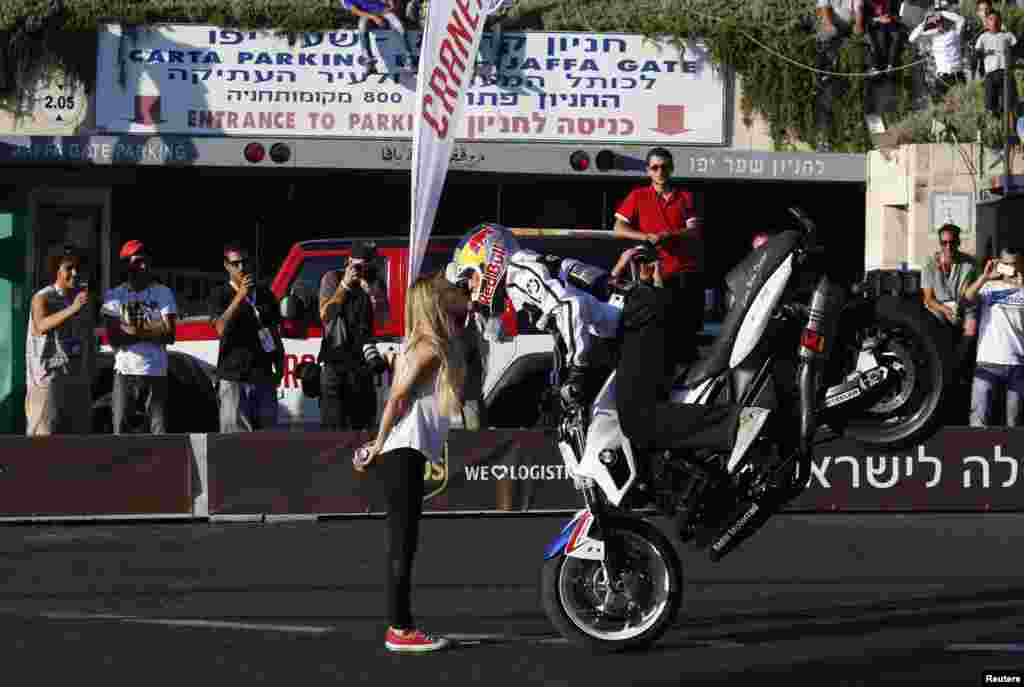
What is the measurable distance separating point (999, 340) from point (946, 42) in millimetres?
5630

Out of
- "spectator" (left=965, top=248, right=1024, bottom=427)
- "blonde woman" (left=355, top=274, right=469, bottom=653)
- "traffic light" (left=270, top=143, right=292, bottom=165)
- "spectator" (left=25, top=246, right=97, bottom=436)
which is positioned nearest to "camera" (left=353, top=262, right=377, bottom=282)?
"spectator" (left=25, top=246, right=97, bottom=436)

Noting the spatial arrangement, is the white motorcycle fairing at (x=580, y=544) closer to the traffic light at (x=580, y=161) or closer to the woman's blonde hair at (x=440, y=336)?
the woman's blonde hair at (x=440, y=336)

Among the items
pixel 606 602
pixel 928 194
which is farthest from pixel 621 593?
pixel 928 194

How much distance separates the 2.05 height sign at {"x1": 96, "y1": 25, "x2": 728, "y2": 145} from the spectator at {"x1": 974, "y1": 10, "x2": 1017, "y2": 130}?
115 inches

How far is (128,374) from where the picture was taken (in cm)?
1470

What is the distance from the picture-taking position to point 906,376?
27.8ft

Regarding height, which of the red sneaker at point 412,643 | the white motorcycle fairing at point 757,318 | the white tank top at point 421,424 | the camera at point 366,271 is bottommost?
the red sneaker at point 412,643

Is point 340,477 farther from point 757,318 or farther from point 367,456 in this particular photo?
point 757,318

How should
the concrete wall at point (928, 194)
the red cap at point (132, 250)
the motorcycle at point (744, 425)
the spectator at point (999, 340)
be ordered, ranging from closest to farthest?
the motorcycle at point (744, 425) < the red cap at point (132, 250) < the spectator at point (999, 340) < the concrete wall at point (928, 194)

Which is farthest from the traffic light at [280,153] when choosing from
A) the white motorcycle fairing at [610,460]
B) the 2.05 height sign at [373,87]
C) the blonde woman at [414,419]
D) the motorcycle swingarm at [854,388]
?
the motorcycle swingarm at [854,388]

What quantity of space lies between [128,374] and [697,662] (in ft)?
25.3

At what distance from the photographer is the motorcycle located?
8258mm

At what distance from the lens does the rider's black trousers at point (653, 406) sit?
8.27m

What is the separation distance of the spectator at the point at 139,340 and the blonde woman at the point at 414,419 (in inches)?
259
